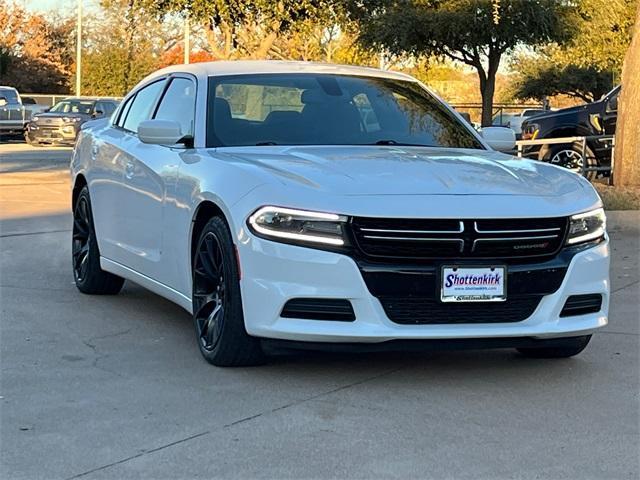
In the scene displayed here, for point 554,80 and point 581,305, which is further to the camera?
point 554,80

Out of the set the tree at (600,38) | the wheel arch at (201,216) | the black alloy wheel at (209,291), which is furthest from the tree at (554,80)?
the black alloy wheel at (209,291)

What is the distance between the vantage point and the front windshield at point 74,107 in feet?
110

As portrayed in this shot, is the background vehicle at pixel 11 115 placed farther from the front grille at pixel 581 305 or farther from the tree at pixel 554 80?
the front grille at pixel 581 305

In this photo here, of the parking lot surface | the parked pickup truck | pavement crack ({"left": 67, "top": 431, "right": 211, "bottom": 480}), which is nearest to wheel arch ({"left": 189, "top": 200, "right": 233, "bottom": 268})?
the parking lot surface

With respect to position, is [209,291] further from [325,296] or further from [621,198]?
[621,198]

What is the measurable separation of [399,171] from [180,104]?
193 centimetres

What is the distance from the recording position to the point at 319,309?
5.25 metres

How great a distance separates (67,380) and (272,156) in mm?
1541

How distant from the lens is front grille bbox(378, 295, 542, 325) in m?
5.26

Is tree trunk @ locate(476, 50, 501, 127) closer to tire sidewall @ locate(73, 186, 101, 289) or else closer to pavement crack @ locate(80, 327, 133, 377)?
tire sidewall @ locate(73, 186, 101, 289)

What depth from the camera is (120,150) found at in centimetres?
742

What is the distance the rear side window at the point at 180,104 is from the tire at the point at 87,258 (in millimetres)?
1106

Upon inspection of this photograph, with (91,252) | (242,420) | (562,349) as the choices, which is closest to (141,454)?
(242,420)

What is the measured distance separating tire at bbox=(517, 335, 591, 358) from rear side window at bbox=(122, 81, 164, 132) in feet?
9.72
